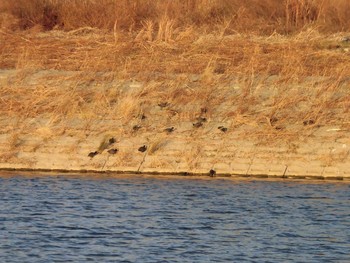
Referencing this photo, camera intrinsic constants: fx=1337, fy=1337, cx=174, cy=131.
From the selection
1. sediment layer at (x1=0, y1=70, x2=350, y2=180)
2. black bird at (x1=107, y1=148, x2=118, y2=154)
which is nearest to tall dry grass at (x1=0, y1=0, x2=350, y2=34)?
sediment layer at (x1=0, y1=70, x2=350, y2=180)

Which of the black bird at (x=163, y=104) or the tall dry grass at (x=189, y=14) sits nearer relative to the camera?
the black bird at (x=163, y=104)

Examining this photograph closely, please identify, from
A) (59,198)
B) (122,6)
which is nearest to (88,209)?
(59,198)

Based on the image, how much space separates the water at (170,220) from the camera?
52.4 ft

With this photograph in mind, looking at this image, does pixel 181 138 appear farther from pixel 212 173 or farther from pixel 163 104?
pixel 163 104

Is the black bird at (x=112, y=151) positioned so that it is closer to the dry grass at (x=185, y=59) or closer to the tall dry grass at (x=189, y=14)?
the dry grass at (x=185, y=59)

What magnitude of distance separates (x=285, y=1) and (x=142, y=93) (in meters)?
8.91

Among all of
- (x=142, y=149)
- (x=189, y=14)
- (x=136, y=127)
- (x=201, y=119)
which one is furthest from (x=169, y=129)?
(x=189, y=14)

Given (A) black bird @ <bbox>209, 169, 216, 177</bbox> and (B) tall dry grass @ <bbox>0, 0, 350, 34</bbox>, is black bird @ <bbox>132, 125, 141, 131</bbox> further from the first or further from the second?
(B) tall dry grass @ <bbox>0, 0, 350, 34</bbox>

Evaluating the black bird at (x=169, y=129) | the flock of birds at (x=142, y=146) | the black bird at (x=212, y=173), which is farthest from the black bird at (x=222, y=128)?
the black bird at (x=212, y=173)

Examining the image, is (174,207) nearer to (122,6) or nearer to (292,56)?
(292,56)

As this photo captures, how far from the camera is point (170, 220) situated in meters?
18.1

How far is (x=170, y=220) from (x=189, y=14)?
14723mm

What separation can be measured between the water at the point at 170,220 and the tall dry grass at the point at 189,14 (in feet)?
33.4

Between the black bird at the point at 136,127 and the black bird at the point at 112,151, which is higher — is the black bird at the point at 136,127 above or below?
above
